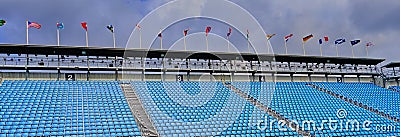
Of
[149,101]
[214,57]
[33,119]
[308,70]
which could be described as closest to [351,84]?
[308,70]

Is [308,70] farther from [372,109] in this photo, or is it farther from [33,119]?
[33,119]

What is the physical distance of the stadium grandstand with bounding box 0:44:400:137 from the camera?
20047 millimetres

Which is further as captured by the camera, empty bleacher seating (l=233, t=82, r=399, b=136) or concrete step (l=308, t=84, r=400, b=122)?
concrete step (l=308, t=84, r=400, b=122)

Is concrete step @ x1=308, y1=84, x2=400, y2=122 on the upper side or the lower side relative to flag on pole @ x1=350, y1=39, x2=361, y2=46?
lower

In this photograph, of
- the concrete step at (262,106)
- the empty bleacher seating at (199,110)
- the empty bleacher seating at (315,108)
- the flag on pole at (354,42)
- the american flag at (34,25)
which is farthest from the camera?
the flag on pole at (354,42)

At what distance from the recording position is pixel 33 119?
62.2ft

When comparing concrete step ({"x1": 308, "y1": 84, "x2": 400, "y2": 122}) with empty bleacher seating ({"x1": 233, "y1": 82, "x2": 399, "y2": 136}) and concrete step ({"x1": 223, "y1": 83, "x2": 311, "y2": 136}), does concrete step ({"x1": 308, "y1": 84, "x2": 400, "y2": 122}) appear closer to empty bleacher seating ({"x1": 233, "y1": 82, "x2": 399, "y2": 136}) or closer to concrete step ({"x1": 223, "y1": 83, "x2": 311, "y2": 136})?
empty bleacher seating ({"x1": 233, "y1": 82, "x2": 399, "y2": 136})

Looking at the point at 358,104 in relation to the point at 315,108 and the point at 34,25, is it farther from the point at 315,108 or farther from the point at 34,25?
the point at 34,25

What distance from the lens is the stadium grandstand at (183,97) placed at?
20.0 m

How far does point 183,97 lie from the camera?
25.8 m

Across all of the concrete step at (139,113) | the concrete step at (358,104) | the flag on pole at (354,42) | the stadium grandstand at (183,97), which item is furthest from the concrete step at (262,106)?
the flag on pole at (354,42)

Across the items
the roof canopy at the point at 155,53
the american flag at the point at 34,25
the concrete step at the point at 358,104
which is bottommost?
the concrete step at the point at 358,104

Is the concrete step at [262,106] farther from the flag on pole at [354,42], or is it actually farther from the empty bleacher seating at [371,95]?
the flag on pole at [354,42]

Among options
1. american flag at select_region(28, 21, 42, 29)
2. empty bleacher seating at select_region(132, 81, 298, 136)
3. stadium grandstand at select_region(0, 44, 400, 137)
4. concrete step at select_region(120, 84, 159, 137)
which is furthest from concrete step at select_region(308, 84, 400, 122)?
american flag at select_region(28, 21, 42, 29)
